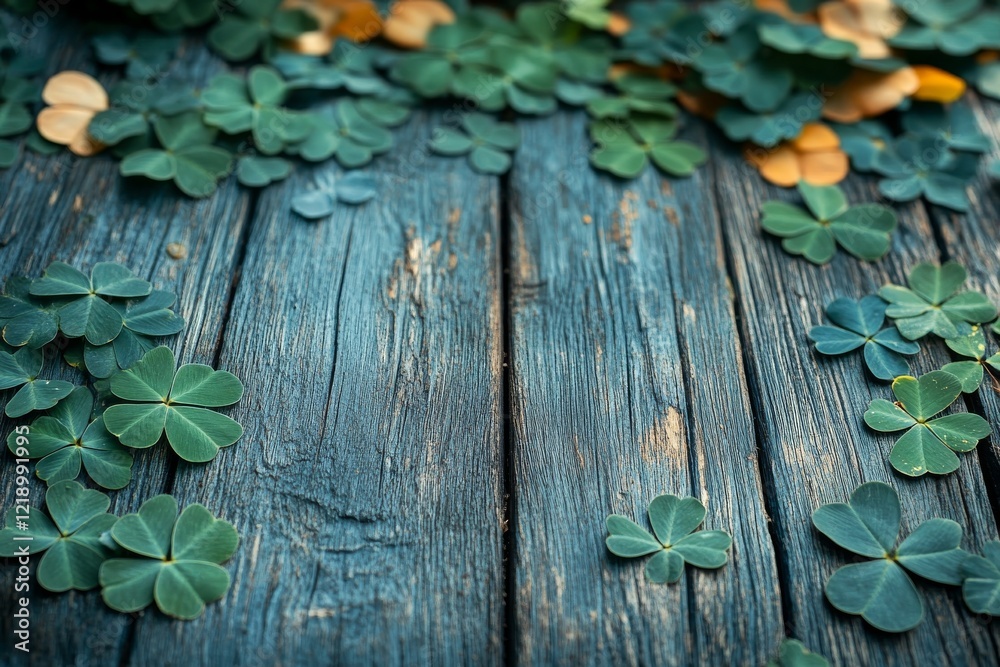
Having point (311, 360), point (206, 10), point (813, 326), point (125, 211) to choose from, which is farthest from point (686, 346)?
point (206, 10)

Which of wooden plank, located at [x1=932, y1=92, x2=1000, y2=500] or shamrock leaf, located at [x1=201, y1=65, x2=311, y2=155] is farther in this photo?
shamrock leaf, located at [x1=201, y1=65, x2=311, y2=155]

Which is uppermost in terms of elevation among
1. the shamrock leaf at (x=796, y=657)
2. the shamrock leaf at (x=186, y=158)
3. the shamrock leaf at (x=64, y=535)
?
the shamrock leaf at (x=796, y=657)

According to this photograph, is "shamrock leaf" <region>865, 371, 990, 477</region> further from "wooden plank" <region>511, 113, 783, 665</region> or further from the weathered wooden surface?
"wooden plank" <region>511, 113, 783, 665</region>

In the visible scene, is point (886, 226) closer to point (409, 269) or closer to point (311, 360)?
point (409, 269)

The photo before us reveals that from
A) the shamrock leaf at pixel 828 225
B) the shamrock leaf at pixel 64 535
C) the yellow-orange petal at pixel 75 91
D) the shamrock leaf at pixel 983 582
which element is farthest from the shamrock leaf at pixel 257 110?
the shamrock leaf at pixel 983 582

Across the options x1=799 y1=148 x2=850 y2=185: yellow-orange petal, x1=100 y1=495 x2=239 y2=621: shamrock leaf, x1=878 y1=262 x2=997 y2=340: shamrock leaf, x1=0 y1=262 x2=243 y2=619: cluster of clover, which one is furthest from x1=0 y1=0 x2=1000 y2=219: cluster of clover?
x1=100 y1=495 x2=239 y2=621: shamrock leaf

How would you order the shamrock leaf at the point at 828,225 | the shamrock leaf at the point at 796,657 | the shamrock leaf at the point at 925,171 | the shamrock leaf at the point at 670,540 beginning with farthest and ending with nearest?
1. the shamrock leaf at the point at 925,171
2. the shamrock leaf at the point at 828,225
3. the shamrock leaf at the point at 670,540
4. the shamrock leaf at the point at 796,657

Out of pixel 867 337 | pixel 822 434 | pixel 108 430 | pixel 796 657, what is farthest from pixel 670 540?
pixel 108 430

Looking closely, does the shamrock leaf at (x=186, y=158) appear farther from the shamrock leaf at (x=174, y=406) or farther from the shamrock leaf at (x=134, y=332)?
the shamrock leaf at (x=174, y=406)
